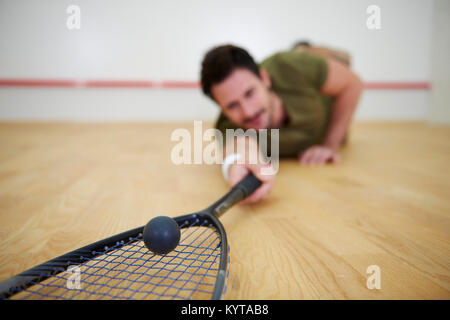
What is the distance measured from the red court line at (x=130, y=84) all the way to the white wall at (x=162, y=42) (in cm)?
5

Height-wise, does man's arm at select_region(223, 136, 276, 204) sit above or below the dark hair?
below

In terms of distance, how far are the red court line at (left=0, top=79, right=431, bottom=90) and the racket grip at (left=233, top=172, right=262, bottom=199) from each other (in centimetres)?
247

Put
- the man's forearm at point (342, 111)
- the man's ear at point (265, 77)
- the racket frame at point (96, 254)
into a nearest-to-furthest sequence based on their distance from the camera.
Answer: the racket frame at point (96, 254)
the man's ear at point (265, 77)
the man's forearm at point (342, 111)

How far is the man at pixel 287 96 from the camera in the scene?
1036 mm

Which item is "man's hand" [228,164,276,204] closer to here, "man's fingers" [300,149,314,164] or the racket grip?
the racket grip

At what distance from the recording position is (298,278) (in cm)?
42

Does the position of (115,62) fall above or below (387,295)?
above

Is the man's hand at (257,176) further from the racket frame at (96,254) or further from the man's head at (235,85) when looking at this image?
the man's head at (235,85)

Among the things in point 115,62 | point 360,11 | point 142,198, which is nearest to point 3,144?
point 142,198

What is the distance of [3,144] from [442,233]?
1.96 meters

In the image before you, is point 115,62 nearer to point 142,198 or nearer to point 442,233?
point 142,198

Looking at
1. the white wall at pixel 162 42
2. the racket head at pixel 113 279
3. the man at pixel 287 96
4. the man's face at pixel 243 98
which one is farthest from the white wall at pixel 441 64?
the racket head at pixel 113 279

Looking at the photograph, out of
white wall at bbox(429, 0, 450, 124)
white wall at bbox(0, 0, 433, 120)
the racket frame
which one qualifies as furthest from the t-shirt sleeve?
white wall at bbox(429, 0, 450, 124)

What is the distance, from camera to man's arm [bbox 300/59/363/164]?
1242mm
